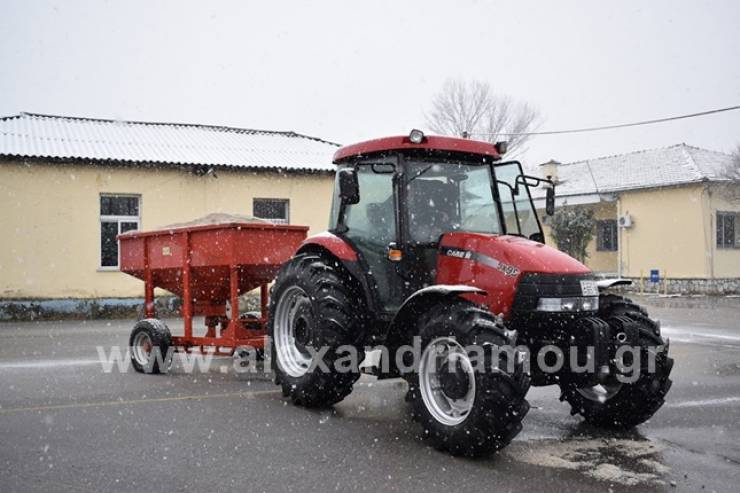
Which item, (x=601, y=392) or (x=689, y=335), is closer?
(x=601, y=392)

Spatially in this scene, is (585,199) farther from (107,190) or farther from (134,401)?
(134,401)

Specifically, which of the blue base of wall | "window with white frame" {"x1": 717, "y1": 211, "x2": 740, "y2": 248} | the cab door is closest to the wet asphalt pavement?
the cab door

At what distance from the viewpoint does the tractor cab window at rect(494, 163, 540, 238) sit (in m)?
7.42

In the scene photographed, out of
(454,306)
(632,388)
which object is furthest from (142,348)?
Answer: (632,388)

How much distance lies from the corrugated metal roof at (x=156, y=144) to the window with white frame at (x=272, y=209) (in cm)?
102

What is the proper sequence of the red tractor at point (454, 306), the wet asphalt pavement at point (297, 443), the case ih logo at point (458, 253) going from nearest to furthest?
the wet asphalt pavement at point (297, 443) → the red tractor at point (454, 306) → the case ih logo at point (458, 253)

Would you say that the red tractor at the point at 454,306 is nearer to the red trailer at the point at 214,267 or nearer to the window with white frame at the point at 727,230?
the red trailer at the point at 214,267

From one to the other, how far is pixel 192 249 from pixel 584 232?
75.1 feet

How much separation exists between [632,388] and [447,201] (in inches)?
90.5

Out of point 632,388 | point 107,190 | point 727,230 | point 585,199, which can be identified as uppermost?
point 585,199

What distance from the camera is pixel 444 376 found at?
241 inches

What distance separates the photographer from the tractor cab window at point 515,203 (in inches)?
292

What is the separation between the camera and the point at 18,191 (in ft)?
59.6

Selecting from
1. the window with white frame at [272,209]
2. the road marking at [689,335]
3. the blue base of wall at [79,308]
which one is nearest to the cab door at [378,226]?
the road marking at [689,335]
